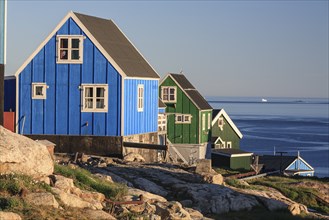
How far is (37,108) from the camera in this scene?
38719 mm

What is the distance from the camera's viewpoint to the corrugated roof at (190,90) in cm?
5824


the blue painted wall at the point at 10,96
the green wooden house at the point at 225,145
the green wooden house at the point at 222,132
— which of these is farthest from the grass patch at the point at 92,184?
the green wooden house at the point at 222,132

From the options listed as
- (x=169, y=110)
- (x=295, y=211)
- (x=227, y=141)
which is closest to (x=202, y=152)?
(x=169, y=110)

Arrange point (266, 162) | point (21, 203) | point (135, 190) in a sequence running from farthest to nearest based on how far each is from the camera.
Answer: point (266, 162) < point (135, 190) < point (21, 203)

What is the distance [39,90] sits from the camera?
38.8 metres

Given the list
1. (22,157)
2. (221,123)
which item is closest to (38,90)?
(22,157)

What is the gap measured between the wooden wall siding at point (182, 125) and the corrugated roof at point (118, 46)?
15289mm

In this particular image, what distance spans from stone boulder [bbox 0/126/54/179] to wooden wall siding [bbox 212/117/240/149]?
4209cm

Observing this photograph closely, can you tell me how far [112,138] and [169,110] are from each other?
21.0 meters

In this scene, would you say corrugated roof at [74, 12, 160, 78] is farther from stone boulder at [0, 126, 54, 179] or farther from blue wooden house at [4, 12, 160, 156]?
stone boulder at [0, 126, 54, 179]

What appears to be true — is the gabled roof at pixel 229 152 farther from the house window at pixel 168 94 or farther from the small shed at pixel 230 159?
the house window at pixel 168 94

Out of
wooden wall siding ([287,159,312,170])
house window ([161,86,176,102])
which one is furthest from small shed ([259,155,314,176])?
house window ([161,86,176,102])

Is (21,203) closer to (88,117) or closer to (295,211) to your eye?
(295,211)

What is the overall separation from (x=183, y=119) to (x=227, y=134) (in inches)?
318
